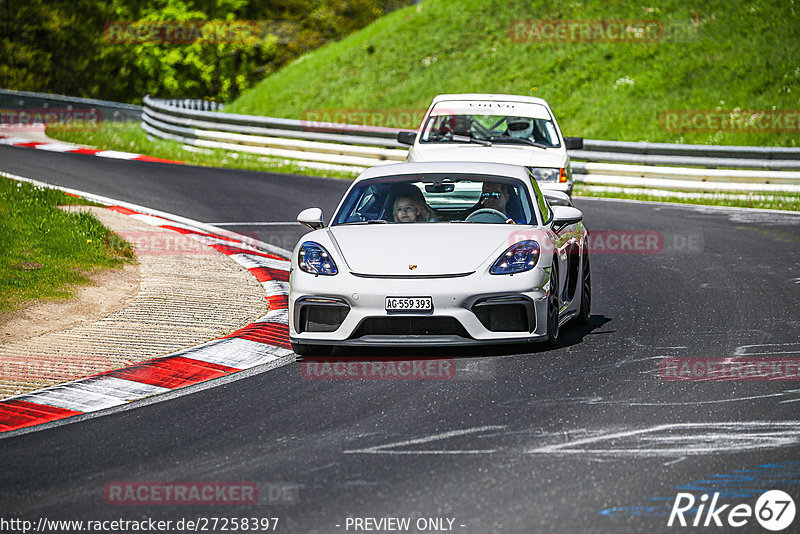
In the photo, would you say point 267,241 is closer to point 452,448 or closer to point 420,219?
point 420,219

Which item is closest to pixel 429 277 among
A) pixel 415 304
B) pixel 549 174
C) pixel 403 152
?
pixel 415 304

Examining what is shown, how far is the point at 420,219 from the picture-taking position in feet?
30.1

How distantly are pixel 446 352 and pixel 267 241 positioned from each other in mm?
6161

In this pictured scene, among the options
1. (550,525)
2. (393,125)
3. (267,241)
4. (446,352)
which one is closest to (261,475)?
(550,525)

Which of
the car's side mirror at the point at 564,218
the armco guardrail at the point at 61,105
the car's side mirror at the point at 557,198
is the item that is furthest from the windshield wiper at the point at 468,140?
the armco guardrail at the point at 61,105

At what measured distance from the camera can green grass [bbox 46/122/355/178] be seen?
24.3 meters

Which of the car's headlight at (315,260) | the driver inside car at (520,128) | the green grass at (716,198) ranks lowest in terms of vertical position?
the green grass at (716,198)

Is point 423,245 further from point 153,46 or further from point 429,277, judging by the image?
point 153,46

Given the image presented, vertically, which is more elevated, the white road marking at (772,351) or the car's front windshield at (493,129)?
the car's front windshield at (493,129)

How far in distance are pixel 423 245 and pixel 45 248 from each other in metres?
5.05

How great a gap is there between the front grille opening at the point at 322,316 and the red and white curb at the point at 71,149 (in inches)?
638

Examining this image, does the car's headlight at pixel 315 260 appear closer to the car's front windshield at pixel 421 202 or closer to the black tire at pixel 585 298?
the car's front windshield at pixel 421 202

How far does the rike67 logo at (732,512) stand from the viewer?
193 inches

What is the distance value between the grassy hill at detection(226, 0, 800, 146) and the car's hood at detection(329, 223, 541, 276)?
1799 centimetres
